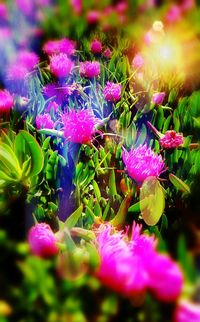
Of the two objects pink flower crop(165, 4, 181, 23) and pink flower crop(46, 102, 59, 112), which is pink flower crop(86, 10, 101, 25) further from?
pink flower crop(46, 102, 59, 112)

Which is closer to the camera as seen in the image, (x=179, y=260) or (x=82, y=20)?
(x=179, y=260)

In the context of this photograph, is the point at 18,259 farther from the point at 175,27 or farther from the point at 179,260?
the point at 175,27

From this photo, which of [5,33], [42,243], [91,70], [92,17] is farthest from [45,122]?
[92,17]

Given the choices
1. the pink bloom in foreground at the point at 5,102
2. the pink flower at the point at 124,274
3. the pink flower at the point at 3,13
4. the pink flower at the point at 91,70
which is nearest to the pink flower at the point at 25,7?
the pink flower at the point at 3,13

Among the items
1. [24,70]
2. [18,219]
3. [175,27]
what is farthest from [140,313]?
[175,27]

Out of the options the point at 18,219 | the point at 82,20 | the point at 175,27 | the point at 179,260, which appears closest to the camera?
the point at 179,260

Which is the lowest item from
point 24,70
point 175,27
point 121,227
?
point 121,227
